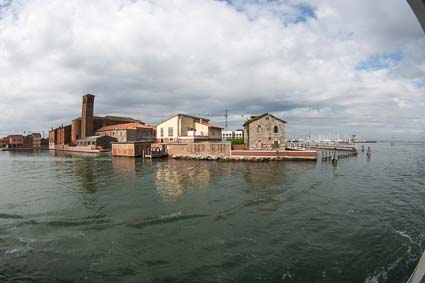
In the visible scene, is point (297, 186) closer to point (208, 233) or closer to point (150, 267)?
point (208, 233)

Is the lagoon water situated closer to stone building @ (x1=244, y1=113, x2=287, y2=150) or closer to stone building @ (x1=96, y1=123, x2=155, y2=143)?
stone building @ (x1=244, y1=113, x2=287, y2=150)

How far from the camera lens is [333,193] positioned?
15641mm

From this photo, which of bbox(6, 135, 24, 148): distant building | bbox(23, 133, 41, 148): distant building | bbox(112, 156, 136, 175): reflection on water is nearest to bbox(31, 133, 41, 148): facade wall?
bbox(23, 133, 41, 148): distant building

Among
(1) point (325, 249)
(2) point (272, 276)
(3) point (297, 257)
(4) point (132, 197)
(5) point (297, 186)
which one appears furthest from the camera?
(5) point (297, 186)

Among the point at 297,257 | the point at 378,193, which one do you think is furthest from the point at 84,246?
the point at 378,193

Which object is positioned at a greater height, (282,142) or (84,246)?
(282,142)

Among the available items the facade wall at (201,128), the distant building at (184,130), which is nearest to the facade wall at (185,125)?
the distant building at (184,130)

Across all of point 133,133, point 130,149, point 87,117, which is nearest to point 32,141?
point 87,117

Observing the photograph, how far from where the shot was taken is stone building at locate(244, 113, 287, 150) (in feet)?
127

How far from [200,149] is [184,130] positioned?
11.1 metres

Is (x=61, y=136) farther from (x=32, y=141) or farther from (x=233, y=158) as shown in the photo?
(x=233, y=158)

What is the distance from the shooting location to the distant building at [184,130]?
48000 mm

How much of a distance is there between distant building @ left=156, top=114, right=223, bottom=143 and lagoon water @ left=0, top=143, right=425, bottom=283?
3222cm

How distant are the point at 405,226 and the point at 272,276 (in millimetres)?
7395
